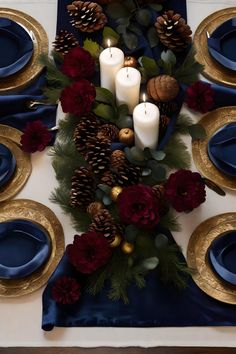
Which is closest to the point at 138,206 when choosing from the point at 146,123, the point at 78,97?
the point at 146,123

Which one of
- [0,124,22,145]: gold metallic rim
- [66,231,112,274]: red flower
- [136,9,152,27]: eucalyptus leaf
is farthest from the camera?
[136,9,152,27]: eucalyptus leaf

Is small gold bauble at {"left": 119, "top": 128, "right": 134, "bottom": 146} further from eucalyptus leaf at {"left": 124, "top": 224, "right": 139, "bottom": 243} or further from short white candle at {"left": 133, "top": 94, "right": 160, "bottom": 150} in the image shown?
eucalyptus leaf at {"left": 124, "top": 224, "right": 139, "bottom": 243}

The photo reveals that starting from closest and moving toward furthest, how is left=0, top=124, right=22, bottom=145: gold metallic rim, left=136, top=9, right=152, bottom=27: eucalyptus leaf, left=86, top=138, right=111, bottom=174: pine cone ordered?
1. left=86, top=138, right=111, bottom=174: pine cone
2. left=0, top=124, right=22, bottom=145: gold metallic rim
3. left=136, top=9, right=152, bottom=27: eucalyptus leaf

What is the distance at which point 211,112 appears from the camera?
1061mm

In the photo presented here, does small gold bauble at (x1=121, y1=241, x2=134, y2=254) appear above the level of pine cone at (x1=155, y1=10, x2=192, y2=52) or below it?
below

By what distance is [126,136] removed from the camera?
→ 98 centimetres

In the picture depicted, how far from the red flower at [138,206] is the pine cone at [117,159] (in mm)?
110

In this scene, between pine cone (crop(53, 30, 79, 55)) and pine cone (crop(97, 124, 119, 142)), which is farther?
pine cone (crop(53, 30, 79, 55))

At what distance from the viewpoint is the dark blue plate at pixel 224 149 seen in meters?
0.98

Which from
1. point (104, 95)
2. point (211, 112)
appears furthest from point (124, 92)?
point (211, 112)

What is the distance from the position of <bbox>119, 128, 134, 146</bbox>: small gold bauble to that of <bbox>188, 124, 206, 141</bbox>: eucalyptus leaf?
0.12 metres

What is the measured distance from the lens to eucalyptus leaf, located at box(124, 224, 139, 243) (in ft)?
2.91

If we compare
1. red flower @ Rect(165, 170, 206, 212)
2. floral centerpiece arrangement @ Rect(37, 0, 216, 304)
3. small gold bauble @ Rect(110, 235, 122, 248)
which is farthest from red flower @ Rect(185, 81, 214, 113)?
small gold bauble @ Rect(110, 235, 122, 248)

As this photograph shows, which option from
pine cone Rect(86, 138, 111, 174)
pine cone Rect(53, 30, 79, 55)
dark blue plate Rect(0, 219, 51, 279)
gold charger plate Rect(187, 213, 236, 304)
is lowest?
gold charger plate Rect(187, 213, 236, 304)
